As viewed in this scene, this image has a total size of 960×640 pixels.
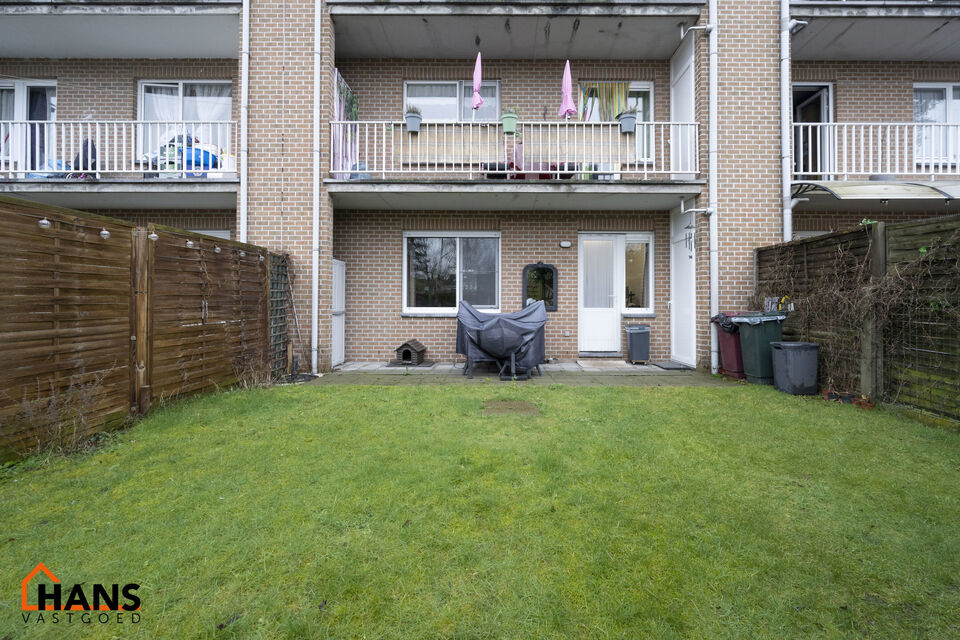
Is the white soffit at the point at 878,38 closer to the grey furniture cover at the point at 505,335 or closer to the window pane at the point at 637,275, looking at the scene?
the window pane at the point at 637,275

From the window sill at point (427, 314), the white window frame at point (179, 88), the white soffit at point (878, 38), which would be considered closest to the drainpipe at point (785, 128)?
the white soffit at point (878, 38)

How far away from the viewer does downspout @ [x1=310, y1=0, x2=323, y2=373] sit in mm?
7492

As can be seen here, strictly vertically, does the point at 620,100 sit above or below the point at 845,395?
above

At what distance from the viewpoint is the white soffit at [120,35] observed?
25.0 feet

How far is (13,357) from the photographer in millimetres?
3121

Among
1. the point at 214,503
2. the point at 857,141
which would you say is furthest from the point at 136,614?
the point at 857,141

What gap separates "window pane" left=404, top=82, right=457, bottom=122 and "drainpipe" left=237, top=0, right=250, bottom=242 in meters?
2.99

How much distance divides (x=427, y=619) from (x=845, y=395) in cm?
585

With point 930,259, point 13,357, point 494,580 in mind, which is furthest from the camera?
point 930,259

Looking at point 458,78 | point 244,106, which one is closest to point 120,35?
point 244,106

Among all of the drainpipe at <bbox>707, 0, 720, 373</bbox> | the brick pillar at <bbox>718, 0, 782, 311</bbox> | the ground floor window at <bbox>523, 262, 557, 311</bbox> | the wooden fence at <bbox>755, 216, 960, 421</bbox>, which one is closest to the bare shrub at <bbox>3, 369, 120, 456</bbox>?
the ground floor window at <bbox>523, 262, 557, 311</bbox>

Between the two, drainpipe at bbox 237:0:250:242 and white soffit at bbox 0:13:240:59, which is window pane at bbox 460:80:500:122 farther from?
white soffit at bbox 0:13:240:59

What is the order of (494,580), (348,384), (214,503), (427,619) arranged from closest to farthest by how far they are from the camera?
1. (427,619)
2. (494,580)
3. (214,503)
4. (348,384)

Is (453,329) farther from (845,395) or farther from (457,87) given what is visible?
(845,395)
